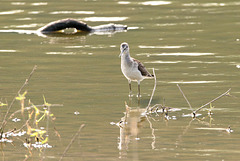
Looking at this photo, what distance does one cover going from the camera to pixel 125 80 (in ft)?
58.1

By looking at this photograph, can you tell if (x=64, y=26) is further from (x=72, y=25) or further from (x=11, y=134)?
(x=11, y=134)

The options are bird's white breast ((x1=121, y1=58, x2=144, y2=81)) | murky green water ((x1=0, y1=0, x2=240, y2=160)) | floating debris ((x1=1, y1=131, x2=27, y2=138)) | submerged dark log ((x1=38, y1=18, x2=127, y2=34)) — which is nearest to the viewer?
murky green water ((x1=0, y1=0, x2=240, y2=160))

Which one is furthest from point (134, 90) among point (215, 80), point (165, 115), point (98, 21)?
point (98, 21)

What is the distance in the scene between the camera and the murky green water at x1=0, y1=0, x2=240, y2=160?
11023mm

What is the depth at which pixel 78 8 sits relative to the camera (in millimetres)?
35469

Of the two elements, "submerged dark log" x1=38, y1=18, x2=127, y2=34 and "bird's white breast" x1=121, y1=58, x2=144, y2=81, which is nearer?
"bird's white breast" x1=121, y1=58, x2=144, y2=81

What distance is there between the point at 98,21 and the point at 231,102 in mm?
16522

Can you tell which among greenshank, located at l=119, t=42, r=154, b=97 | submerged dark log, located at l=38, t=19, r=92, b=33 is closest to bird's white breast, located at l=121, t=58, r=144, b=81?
greenshank, located at l=119, t=42, r=154, b=97

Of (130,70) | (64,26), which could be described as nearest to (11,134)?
(130,70)

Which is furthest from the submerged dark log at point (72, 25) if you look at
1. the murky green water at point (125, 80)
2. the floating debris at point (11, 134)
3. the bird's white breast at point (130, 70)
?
the floating debris at point (11, 134)

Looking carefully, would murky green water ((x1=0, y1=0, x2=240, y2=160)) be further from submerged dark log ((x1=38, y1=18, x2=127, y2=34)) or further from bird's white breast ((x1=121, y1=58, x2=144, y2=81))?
submerged dark log ((x1=38, y1=18, x2=127, y2=34))

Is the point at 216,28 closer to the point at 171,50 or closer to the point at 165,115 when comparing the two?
the point at 171,50

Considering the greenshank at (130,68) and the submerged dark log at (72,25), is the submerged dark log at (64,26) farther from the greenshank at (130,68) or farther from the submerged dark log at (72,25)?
the greenshank at (130,68)

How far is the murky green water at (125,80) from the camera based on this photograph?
11023mm
